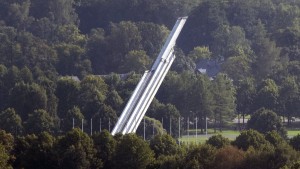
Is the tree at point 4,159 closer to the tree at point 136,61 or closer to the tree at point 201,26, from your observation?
the tree at point 136,61

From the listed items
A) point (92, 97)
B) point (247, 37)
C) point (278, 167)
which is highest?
point (247, 37)

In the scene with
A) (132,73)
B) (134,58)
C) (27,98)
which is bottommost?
(27,98)

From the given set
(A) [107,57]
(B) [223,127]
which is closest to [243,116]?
(B) [223,127]

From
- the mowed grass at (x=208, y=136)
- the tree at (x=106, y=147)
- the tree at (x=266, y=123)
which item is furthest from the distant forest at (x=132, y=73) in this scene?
the mowed grass at (x=208, y=136)

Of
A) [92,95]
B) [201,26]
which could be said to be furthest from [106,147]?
[201,26]

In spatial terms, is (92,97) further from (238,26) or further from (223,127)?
(238,26)

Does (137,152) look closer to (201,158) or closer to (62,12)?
(201,158)
